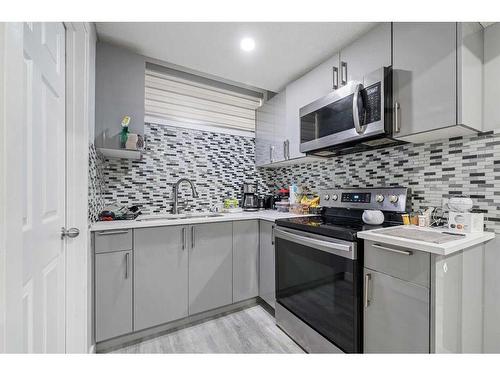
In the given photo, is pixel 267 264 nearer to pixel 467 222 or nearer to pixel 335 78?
pixel 467 222

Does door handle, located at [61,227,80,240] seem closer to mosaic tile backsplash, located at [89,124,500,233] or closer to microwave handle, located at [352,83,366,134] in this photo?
mosaic tile backsplash, located at [89,124,500,233]

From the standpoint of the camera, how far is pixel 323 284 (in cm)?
135

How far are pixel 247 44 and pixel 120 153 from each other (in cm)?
133

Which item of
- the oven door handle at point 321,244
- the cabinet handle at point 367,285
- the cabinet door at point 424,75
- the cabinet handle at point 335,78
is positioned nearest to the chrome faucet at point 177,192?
the oven door handle at point 321,244

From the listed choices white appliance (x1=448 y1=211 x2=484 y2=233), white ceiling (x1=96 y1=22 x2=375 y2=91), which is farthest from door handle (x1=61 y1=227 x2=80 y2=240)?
white appliance (x1=448 y1=211 x2=484 y2=233)

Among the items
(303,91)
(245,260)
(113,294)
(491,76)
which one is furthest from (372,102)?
(113,294)

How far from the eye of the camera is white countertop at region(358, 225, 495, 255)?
0.89 metres

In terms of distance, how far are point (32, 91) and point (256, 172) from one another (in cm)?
217

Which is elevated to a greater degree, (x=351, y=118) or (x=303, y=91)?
(x=303, y=91)

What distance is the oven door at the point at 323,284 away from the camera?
1179mm

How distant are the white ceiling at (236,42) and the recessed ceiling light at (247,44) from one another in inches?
1.2

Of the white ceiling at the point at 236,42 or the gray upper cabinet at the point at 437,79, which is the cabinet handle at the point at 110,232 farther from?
the gray upper cabinet at the point at 437,79

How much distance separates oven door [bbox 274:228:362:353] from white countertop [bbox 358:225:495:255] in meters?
0.13

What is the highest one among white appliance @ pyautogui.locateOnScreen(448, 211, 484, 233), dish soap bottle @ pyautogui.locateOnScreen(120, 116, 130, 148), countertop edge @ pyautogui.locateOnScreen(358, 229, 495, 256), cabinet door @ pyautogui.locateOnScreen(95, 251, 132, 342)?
dish soap bottle @ pyautogui.locateOnScreen(120, 116, 130, 148)
